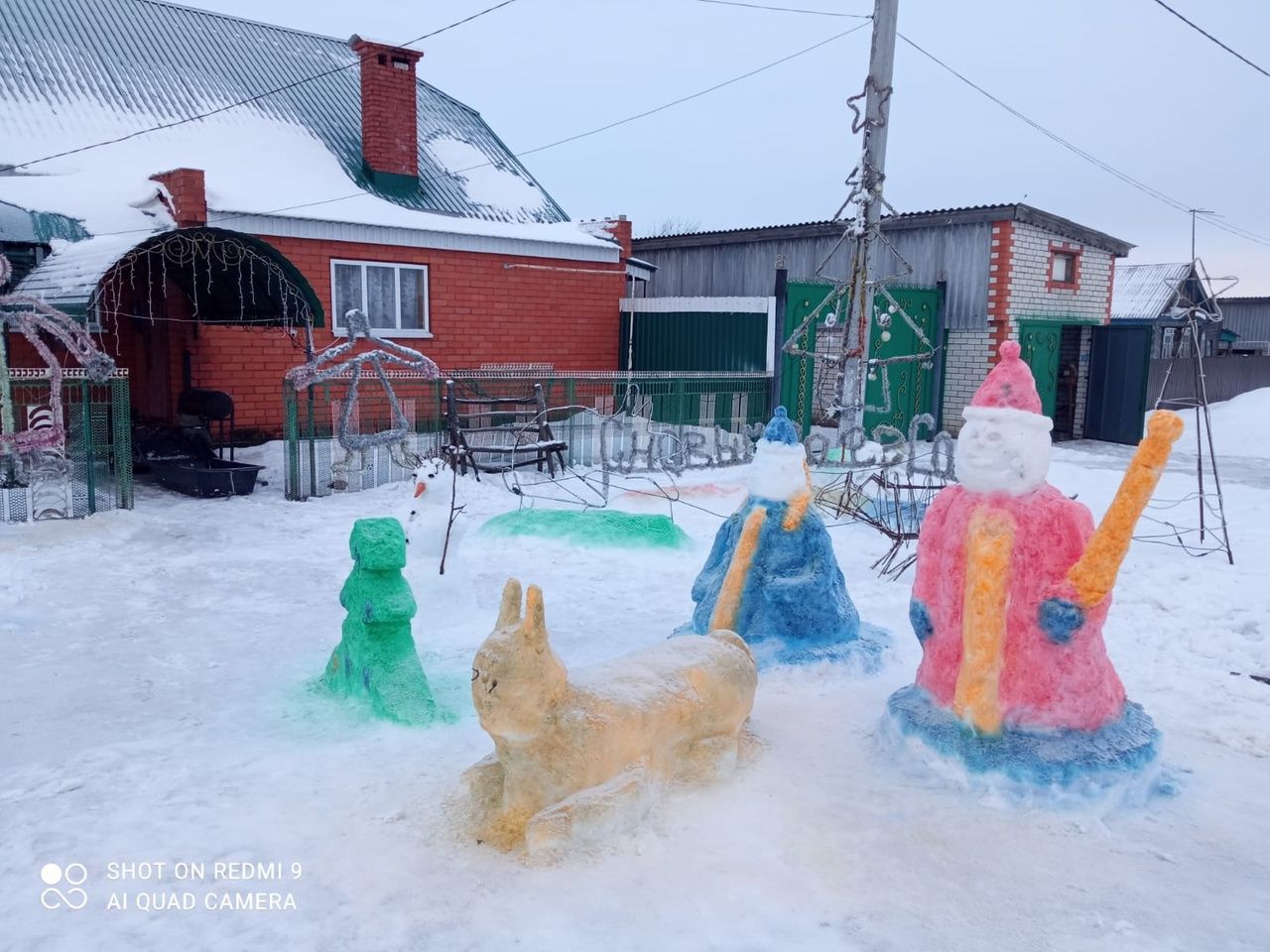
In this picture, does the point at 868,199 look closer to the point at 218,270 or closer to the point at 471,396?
the point at 471,396

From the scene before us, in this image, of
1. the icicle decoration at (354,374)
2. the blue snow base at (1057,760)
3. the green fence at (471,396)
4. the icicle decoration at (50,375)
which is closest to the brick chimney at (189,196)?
the green fence at (471,396)

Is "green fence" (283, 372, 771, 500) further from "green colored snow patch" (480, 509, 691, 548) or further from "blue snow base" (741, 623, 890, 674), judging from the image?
"blue snow base" (741, 623, 890, 674)

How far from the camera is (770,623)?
5.46 metres

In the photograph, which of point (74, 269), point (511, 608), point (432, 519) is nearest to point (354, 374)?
point (74, 269)

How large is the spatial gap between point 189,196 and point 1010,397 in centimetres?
1074

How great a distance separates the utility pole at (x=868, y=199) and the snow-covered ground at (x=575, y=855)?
450 cm

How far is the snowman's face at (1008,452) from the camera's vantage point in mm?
4070

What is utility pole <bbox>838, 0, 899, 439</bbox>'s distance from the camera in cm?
1016

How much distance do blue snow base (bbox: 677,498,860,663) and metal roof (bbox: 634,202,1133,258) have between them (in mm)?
9567

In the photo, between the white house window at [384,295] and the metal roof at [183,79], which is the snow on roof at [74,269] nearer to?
the metal roof at [183,79]

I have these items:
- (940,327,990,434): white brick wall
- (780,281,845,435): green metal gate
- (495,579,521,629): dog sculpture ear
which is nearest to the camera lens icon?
(495,579,521,629): dog sculpture ear

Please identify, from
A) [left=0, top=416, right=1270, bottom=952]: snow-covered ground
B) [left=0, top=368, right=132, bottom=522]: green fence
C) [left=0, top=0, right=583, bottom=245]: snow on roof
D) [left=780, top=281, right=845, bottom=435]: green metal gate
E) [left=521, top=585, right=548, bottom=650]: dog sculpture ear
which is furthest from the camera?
[left=780, top=281, right=845, bottom=435]: green metal gate

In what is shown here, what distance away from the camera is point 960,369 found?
52.0 ft

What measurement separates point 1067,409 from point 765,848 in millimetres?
15588
